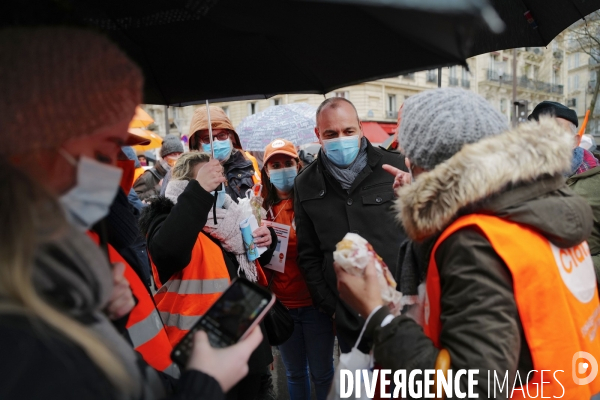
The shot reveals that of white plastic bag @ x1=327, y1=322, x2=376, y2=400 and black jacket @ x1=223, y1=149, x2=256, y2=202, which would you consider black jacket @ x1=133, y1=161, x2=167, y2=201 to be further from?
white plastic bag @ x1=327, y1=322, x2=376, y2=400

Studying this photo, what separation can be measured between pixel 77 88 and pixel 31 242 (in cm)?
35

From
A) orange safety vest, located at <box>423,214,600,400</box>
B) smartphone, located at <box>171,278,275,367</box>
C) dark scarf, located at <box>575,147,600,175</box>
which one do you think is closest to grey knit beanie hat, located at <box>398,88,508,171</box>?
orange safety vest, located at <box>423,214,600,400</box>

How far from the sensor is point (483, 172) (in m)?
1.36

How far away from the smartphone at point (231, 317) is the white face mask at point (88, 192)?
1.40 ft

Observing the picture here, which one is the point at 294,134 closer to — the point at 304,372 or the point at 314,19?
the point at 304,372

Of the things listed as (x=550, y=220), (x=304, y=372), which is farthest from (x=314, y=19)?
(x=304, y=372)

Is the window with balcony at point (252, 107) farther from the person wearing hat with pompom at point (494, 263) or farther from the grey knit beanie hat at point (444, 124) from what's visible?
the person wearing hat with pompom at point (494, 263)

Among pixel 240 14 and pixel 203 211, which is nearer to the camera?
pixel 240 14

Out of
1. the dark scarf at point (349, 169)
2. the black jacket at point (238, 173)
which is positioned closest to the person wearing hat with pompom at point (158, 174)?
the black jacket at point (238, 173)

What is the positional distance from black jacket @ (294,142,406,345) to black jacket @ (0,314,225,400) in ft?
6.21

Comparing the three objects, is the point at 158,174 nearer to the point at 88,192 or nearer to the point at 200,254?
the point at 200,254

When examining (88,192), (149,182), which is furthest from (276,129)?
(88,192)

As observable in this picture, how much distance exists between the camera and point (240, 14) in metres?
1.61

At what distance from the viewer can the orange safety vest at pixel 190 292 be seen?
7.86 feet
